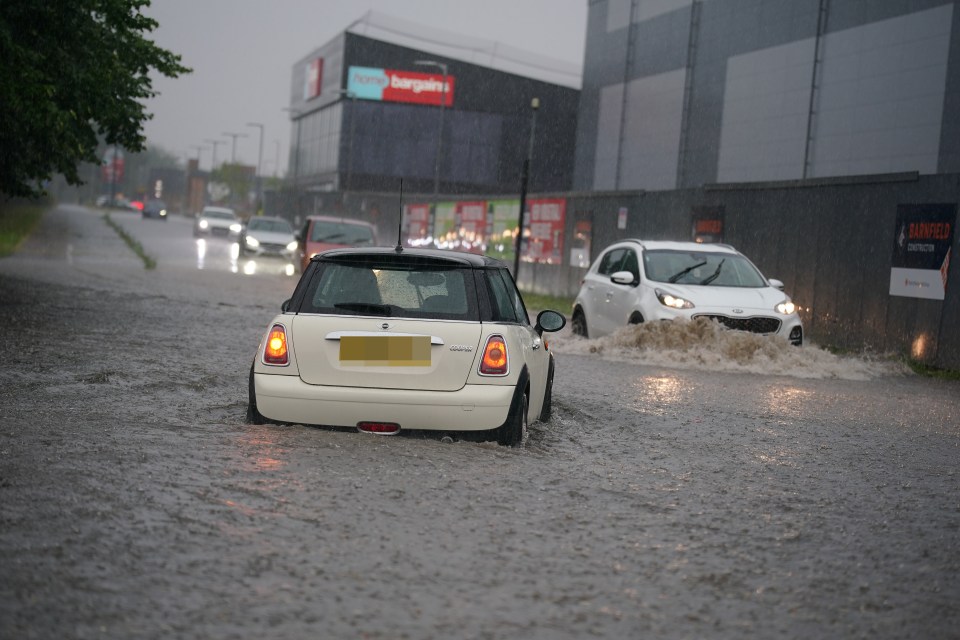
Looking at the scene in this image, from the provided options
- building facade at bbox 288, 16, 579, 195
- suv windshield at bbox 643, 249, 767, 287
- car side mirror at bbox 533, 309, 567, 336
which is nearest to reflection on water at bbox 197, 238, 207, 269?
suv windshield at bbox 643, 249, 767, 287

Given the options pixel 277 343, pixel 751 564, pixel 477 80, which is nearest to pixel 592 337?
pixel 277 343

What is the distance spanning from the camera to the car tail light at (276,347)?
24.5 ft

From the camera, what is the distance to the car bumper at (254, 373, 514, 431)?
730cm

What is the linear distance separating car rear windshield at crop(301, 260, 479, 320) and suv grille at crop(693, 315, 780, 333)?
300 inches

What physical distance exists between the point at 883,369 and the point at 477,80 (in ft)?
223

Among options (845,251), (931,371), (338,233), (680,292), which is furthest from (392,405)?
(338,233)

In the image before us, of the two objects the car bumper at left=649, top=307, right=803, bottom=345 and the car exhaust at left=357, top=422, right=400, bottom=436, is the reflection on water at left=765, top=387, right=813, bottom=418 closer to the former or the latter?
the car bumper at left=649, top=307, right=803, bottom=345

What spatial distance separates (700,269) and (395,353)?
933cm

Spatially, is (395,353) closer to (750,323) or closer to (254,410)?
(254,410)

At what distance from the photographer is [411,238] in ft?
143

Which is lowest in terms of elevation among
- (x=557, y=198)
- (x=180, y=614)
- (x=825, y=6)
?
(x=180, y=614)

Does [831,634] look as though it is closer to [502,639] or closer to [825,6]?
[502,639]

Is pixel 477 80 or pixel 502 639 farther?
pixel 477 80

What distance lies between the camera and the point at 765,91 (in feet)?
148
